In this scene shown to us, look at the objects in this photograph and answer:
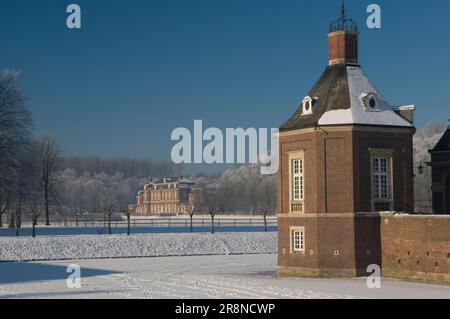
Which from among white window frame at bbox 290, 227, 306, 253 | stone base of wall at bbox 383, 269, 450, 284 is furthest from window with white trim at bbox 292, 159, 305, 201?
stone base of wall at bbox 383, 269, 450, 284

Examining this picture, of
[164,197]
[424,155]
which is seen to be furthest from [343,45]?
[164,197]

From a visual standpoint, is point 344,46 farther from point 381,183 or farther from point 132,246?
point 132,246

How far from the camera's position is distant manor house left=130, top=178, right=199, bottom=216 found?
15838 cm

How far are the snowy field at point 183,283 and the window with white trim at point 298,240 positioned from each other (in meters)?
1.96

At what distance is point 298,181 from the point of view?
37.3m

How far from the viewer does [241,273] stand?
3831 cm

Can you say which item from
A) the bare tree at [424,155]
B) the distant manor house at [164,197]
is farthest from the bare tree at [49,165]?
the distant manor house at [164,197]

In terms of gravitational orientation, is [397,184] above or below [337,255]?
above

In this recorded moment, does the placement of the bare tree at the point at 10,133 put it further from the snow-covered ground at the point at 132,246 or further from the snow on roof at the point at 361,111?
the snow on roof at the point at 361,111

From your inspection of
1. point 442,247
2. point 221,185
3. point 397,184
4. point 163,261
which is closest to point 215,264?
point 163,261

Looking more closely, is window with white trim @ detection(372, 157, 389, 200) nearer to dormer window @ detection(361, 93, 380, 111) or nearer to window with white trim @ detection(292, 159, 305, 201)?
dormer window @ detection(361, 93, 380, 111)

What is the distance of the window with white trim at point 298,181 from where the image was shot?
37062mm

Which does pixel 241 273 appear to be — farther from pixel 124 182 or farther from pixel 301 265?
pixel 124 182

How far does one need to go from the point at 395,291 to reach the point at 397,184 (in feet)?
28.5
